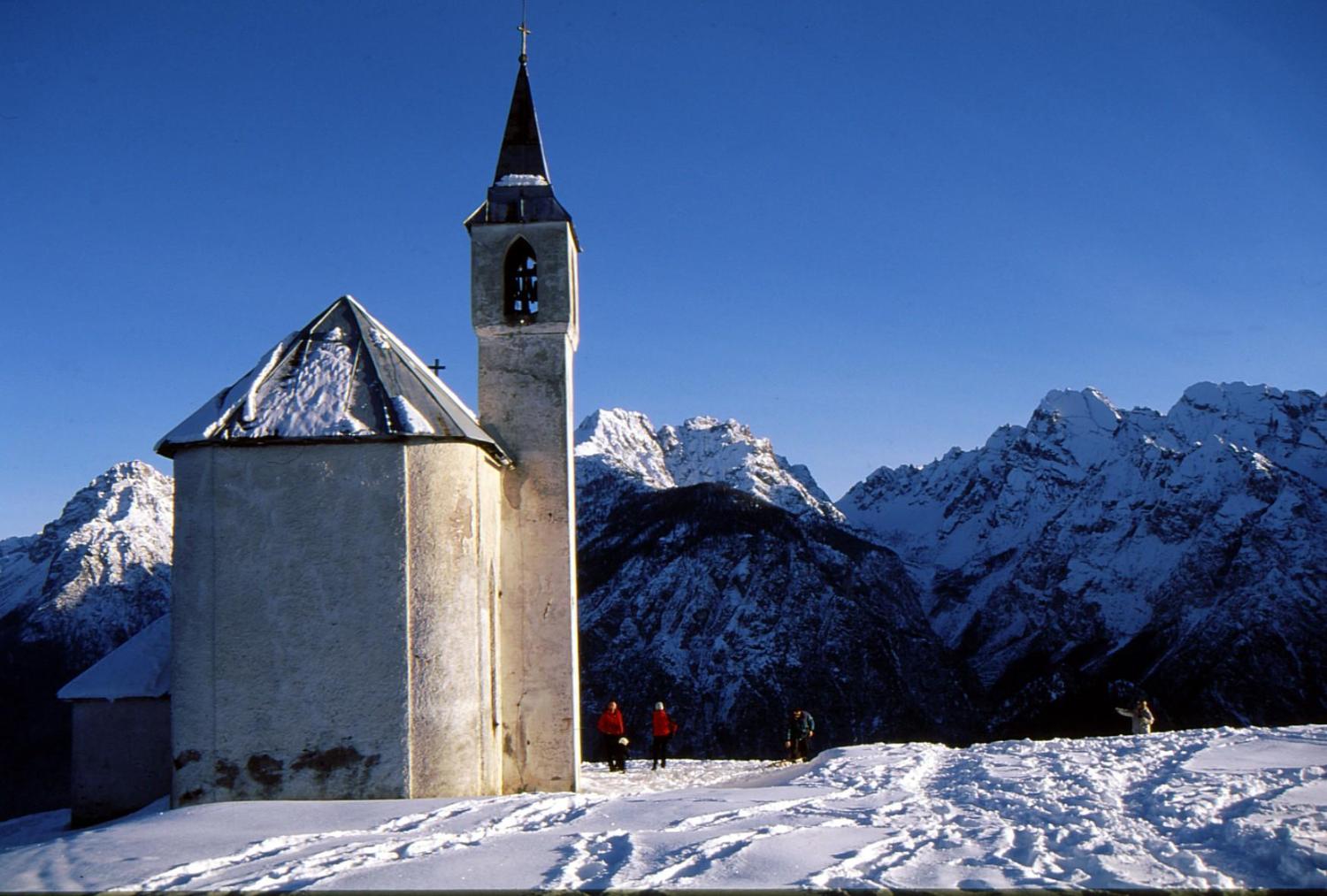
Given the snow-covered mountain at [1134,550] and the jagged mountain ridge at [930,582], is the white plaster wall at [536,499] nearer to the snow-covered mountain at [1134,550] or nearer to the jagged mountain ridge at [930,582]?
the jagged mountain ridge at [930,582]

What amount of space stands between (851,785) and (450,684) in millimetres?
5614

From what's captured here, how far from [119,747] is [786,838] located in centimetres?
1255

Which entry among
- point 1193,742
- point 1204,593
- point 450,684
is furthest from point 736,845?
point 1204,593

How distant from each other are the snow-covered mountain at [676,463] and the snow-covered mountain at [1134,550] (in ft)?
66.8

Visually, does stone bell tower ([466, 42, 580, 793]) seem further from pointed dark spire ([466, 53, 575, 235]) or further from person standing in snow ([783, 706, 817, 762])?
person standing in snow ([783, 706, 817, 762])

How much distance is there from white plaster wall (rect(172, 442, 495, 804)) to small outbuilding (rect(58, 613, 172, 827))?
115 inches

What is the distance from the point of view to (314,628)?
1462cm

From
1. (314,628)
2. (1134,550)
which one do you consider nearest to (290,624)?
(314,628)

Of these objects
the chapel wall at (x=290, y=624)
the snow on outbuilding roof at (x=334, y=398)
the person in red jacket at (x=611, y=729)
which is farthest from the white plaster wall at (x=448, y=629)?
the person in red jacket at (x=611, y=729)

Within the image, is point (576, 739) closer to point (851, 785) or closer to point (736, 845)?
point (851, 785)

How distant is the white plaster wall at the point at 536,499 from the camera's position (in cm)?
1823

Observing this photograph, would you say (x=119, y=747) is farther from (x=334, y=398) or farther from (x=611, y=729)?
(x=611, y=729)

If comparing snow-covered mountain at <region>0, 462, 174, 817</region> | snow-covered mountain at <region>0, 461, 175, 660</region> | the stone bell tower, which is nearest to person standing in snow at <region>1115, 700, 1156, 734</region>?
the stone bell tower

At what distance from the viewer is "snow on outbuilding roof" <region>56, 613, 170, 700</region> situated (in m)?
17.1
